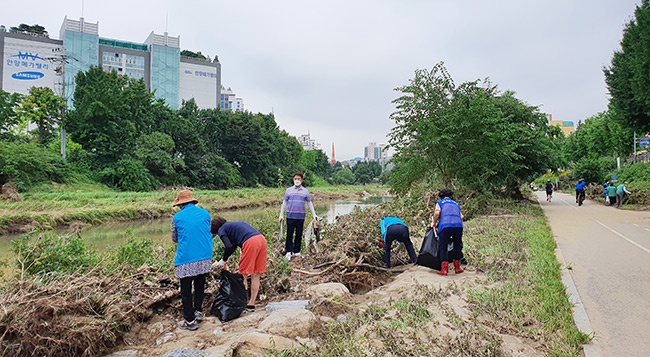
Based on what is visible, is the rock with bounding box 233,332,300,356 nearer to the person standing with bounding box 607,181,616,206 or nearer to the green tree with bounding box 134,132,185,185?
the person standing with bounding box 607,181,616,206

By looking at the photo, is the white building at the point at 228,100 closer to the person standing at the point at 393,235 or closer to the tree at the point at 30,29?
the tree at the point at 30,29

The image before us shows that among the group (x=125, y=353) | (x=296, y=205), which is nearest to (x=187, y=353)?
(x=125, y=353)

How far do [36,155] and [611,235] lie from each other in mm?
34018

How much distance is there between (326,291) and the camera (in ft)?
19.2

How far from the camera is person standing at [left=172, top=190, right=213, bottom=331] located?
15.9 ft

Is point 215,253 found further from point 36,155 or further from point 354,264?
point 36,155

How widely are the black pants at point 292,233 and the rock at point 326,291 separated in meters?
1.99

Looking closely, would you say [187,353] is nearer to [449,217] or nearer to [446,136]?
[449,217]

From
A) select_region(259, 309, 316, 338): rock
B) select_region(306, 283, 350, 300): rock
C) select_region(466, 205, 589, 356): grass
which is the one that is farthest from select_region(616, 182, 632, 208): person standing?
select_region(259, 309, 316, 338): rock

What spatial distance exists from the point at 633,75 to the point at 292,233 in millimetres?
18011

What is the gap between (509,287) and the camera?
5551mm

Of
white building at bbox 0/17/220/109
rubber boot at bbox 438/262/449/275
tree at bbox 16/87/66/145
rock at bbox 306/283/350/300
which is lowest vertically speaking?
rock at bbox 306/283/350/300

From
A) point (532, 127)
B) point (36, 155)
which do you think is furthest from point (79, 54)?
point (532, 127)

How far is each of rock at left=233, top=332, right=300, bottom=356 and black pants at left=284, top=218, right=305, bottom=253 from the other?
12.9 feet
